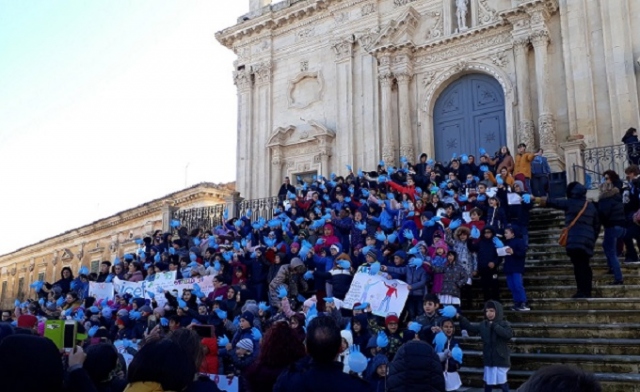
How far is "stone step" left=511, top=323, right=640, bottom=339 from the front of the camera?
7827mm

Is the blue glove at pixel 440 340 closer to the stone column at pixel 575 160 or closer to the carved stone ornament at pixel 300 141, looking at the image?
the stone column at pixel 575 160

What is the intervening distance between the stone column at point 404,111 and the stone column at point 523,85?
3.58 metres

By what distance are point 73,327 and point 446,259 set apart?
18.1 ft

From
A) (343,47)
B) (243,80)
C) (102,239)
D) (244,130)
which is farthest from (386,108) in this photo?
(102,239)

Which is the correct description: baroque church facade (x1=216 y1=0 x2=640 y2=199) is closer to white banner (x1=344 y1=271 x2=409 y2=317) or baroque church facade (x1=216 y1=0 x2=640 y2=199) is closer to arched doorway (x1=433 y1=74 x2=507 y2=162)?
arched doorway (x1=433 y1=74 x2=507 y2=162)

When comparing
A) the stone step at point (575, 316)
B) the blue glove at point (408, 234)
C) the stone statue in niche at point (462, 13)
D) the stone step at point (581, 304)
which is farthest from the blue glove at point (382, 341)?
the stone statue in niche at point (462, 13)

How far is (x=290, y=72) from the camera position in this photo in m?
22.5

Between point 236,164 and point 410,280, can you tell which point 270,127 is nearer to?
point 236,164

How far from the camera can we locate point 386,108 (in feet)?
64.6

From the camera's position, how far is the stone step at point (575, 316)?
815cm

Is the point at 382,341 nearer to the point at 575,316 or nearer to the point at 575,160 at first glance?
the point at 575,316

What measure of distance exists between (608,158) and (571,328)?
766cm

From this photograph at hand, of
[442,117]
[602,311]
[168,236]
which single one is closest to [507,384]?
[602,311]

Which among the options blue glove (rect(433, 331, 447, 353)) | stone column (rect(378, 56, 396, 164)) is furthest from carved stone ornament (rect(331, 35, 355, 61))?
blue glove (rect(433, 331, 447, 353))
